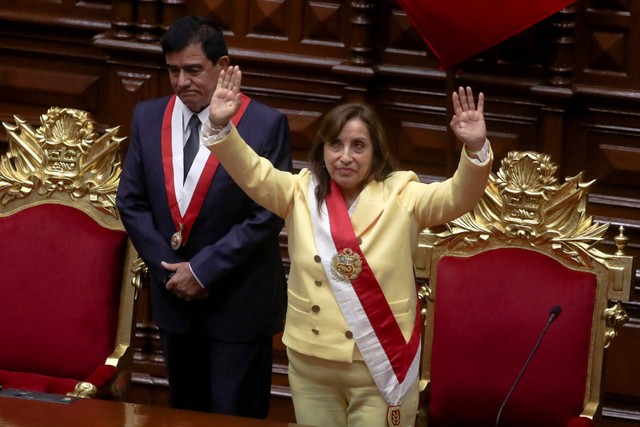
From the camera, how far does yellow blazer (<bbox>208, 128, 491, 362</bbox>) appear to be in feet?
9.23

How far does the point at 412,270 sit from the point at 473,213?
426mm

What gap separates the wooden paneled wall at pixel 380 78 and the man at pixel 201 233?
2.98 ft

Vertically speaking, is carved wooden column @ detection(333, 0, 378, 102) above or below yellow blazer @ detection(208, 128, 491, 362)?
above

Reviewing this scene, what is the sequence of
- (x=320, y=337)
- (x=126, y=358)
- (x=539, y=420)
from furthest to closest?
1. (x=126, y=358)
2. (x=539, y=420)
3. (x=320, y=337)

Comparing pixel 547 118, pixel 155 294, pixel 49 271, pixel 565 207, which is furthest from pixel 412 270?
pixel 547 118

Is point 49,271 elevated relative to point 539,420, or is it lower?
elevated

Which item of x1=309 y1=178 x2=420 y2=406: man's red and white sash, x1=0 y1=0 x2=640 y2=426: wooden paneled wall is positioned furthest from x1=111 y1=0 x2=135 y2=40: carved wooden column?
x1=309 y1=178 x2=420 y2=406: man's red and white sash

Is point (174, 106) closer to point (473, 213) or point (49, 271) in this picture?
point (49, 271)

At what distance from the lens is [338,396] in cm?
289

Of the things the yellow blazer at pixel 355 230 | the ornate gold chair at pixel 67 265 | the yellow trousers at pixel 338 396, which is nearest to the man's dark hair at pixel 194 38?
the ornate gold chair at pixel 67 265

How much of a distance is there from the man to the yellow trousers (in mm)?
389

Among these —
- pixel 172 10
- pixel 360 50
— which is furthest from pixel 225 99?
pixel 172 10

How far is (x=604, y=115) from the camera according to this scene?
161 inches

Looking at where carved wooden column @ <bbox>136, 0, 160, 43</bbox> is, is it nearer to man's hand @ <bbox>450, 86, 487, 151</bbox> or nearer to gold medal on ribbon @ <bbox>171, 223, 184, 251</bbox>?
gold medal on ribbon @ <bbox>171, 223, 184, 251</bbox>
